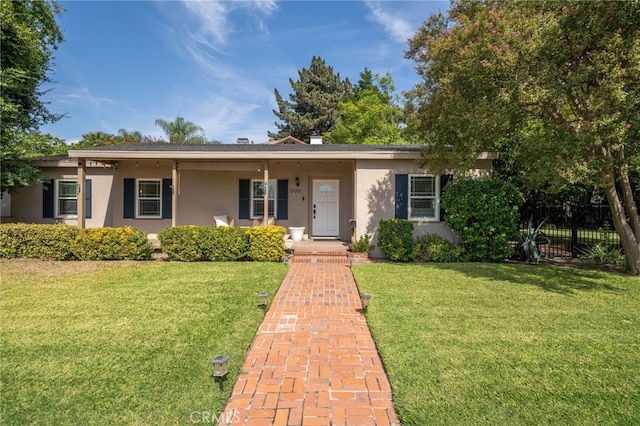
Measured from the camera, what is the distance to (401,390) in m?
2.82

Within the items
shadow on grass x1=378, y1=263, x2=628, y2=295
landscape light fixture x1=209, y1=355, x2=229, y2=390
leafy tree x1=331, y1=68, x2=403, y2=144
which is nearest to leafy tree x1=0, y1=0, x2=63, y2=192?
landscape light fixture x1=209, y1=355, x2=229, y2=390

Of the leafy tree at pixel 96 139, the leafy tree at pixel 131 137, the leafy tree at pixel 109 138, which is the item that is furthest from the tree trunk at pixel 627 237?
the leafy tree at pixel 131 137

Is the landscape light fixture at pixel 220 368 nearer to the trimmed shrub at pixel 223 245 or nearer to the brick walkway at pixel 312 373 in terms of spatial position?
the brick walkway at pixel 312 373

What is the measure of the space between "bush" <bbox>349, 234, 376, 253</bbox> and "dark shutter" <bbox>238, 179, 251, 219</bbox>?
4277mm

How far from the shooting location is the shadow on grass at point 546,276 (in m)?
6.27

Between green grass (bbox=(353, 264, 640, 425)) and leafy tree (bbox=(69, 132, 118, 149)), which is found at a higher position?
leafy tree (bbox=(69, 132, 118, 149))

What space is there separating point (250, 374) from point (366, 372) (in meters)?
1.10

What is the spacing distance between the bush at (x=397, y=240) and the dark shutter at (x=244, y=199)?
5.04 meters

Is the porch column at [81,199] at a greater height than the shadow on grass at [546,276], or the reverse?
the porch column at [81,199]

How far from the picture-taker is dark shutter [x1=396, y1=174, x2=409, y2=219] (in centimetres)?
974

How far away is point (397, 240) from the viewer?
29.3 feet

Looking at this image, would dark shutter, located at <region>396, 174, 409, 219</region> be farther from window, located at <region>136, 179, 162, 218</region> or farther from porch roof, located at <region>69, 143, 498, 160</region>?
window, located at <region>136, 179, 162, 218</region>

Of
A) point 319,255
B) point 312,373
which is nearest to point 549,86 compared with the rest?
point 319,255

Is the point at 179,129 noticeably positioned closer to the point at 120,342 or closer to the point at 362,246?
the point at 362,246
